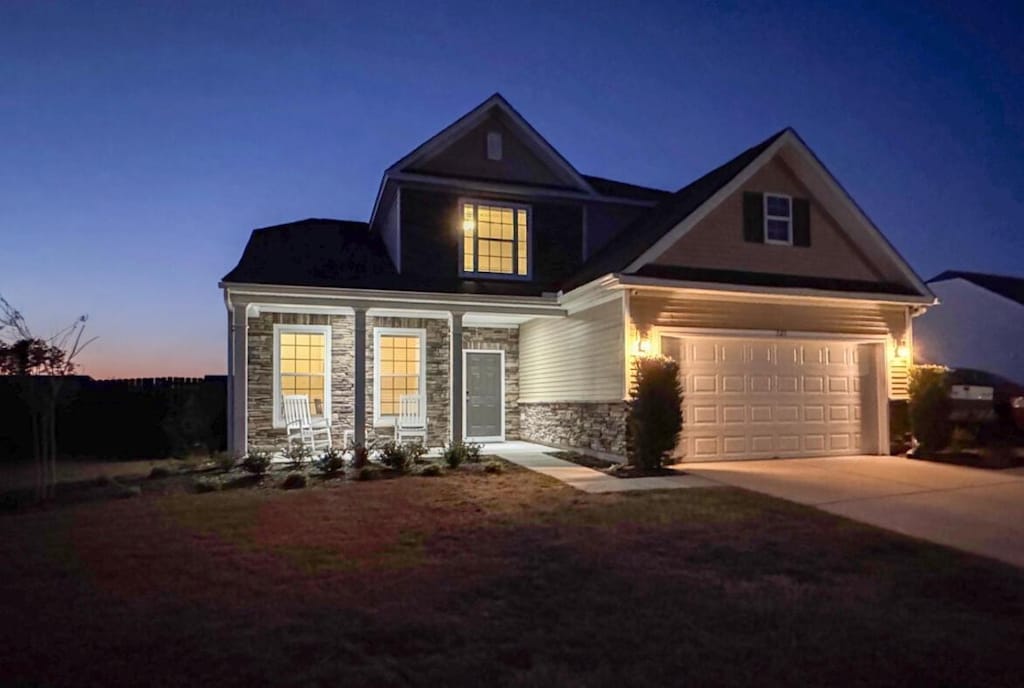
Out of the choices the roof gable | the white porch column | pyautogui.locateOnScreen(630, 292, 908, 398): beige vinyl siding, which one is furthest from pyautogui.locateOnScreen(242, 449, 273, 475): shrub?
the roof gable

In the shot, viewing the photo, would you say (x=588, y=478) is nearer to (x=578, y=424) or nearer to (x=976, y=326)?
(x=578, y=424)

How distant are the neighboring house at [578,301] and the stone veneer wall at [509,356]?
0.74ft

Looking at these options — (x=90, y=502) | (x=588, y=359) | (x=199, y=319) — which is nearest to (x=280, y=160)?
(x=199, y=319)

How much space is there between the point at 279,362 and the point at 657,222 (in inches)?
317

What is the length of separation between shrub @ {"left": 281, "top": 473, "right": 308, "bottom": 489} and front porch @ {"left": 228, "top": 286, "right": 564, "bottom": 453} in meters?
2.11

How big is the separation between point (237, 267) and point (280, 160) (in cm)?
1381

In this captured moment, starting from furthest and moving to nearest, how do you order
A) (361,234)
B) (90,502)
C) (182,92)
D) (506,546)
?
1. (361,234)
2. (182,92)
3. (90,502)
4. (506,546)

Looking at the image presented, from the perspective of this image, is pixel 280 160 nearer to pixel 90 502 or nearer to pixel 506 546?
pixel 90 502

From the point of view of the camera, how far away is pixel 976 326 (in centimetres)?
2180

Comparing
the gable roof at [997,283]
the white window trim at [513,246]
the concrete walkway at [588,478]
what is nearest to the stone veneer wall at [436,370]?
the white window trim at [513,246]

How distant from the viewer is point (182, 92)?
1335 centimetres

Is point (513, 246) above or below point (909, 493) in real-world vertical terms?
above

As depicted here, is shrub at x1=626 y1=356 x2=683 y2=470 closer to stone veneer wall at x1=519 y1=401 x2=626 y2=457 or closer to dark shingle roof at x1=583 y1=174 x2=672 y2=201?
stone veneer wall at x1=519 y1=401 x2=626 y2=457

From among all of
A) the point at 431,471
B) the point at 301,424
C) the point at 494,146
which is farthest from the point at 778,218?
the point at 301,424
